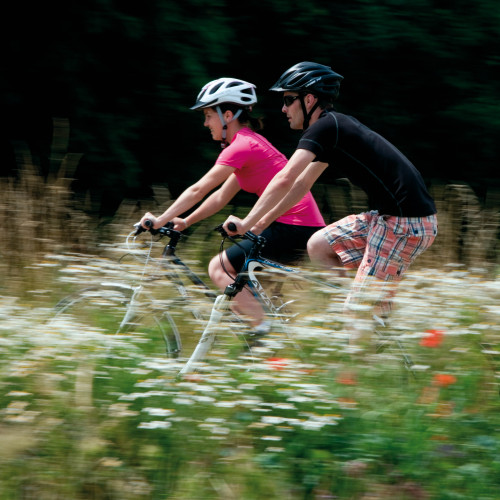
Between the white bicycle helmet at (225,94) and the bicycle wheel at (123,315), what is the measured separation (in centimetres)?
114

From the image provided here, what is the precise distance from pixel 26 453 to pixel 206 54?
18.0ft

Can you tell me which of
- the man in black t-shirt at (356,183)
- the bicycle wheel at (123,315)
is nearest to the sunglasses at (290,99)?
the man in black t-shirt at (356,183)

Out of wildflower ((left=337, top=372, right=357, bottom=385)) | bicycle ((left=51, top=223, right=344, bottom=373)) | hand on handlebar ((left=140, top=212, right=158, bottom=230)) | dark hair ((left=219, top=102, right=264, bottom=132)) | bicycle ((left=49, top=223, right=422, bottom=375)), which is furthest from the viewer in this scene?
dark hair ((left=219, top=102, right=264, bottom=132))

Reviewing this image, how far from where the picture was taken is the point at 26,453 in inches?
128

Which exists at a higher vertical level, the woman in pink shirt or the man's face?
the man's face

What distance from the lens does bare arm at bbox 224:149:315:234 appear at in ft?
13.9

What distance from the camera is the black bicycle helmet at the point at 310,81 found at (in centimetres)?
440

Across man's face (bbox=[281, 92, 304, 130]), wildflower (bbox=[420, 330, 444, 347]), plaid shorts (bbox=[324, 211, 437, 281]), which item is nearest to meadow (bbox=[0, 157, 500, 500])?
wildflower (bbox=[420, 330, 444, 347])

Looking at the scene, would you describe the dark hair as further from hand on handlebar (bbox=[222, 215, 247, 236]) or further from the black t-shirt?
hand on handlebar (bbox=[222, 215, 247, 236])

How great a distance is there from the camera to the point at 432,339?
3.75m

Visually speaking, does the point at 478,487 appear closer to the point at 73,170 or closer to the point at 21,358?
the point at 21,358

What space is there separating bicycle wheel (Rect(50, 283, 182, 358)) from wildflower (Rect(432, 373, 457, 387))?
1314 millimetres

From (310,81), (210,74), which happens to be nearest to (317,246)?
(310,81)

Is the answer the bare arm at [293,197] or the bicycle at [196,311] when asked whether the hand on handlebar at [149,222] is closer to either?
the bicycle at [196,311]
